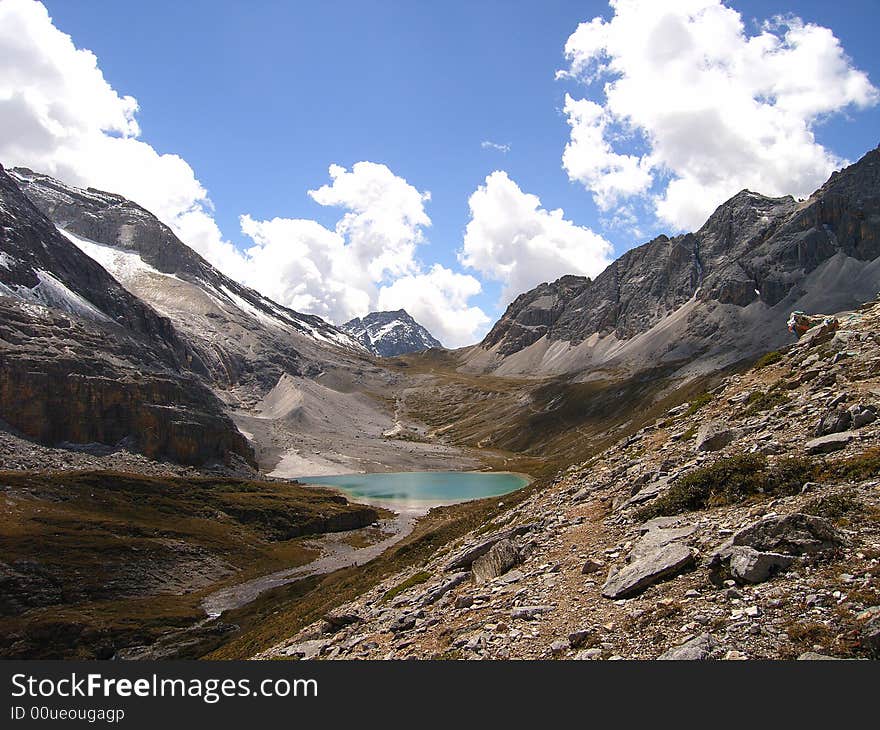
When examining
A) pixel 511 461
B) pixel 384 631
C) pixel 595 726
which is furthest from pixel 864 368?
pixel 511 461

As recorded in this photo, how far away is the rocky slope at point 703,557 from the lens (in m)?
9.63

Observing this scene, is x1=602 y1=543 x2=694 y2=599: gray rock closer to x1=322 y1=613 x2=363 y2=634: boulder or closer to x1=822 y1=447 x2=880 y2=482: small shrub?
x1=822 y1=447 x2=880 y2=482: small shrub

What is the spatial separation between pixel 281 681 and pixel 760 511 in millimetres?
11396

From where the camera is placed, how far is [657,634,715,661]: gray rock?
9.03 metres

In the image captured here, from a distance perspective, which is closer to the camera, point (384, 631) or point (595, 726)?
point (595, 726)

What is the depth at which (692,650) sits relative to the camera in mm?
9141

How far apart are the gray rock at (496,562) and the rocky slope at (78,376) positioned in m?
126

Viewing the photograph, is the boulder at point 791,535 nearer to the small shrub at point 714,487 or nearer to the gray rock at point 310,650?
the small shrub at point 714,487

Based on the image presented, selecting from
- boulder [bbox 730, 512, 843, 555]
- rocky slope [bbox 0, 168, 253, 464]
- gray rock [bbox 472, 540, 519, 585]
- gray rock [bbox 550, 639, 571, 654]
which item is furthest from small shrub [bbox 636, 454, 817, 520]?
rocky slope [bbox 0, 168, 253, 464]

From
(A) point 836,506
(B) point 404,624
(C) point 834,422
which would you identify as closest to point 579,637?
(A) point 836,506

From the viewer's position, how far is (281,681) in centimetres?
1124

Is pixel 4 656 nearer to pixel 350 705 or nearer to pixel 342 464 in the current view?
pixel 350 705

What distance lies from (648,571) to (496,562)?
21.2 ft

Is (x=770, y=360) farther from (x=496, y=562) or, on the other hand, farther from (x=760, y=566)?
(x=760, y=566)
